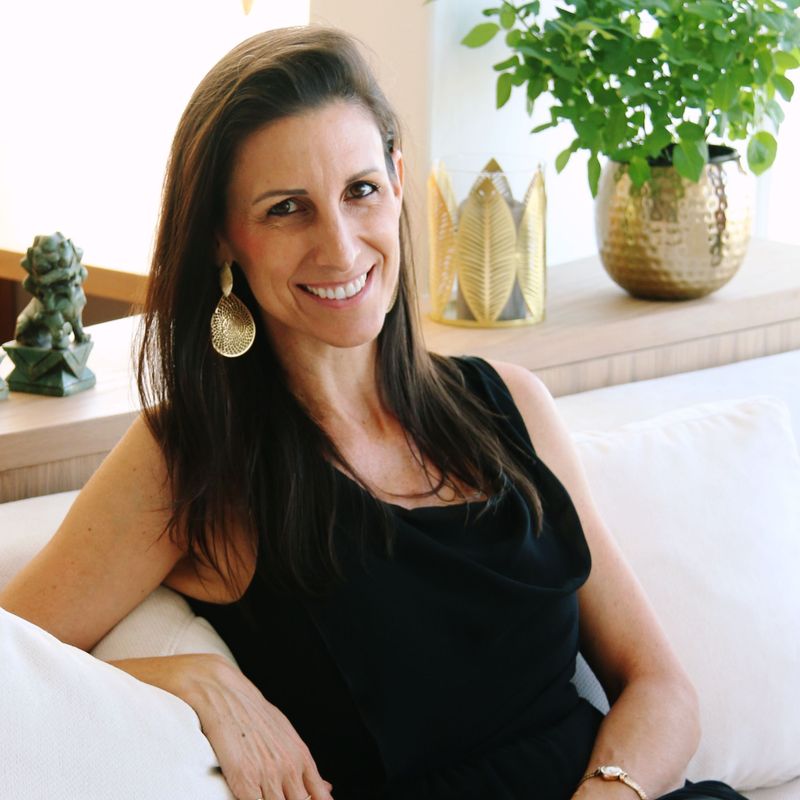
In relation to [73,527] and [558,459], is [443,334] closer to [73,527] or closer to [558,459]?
[558,459]

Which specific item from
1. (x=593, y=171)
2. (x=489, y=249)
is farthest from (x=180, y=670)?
(x=593, y=171)

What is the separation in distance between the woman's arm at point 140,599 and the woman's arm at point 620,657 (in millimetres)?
341

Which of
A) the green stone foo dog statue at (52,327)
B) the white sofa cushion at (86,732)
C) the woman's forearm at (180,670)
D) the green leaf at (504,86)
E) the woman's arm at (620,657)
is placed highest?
the green leaf at (504,86)

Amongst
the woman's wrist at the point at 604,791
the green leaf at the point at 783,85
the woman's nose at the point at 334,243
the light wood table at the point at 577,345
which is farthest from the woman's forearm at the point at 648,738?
the green leaf at the point at 783,85

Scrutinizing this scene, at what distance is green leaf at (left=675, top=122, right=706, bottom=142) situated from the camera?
2.08 meters

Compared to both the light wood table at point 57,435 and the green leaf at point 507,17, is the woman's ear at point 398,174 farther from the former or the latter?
the green leaf at point 507,17

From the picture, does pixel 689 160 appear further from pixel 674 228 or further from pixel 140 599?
pixel 140 599

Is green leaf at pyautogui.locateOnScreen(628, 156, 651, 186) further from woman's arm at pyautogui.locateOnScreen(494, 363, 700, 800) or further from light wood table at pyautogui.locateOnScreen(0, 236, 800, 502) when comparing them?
woman's arm at pyautogui.locateOnScreen(494, 363, 700, 800)

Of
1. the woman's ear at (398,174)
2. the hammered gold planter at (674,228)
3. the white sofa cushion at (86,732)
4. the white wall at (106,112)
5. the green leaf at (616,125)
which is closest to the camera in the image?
the white sofa cushion at (86,732)

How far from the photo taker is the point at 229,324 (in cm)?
145

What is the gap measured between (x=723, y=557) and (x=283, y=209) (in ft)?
2.38

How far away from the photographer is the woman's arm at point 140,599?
1.28m

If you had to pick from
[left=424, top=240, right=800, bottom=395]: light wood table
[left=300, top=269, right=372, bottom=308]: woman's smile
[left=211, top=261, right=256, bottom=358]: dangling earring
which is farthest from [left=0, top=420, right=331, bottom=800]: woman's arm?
[left=424, top=240, right=800, bottom=395]: light wood table

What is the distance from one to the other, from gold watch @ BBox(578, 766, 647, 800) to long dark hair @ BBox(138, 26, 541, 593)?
0.32 metres
